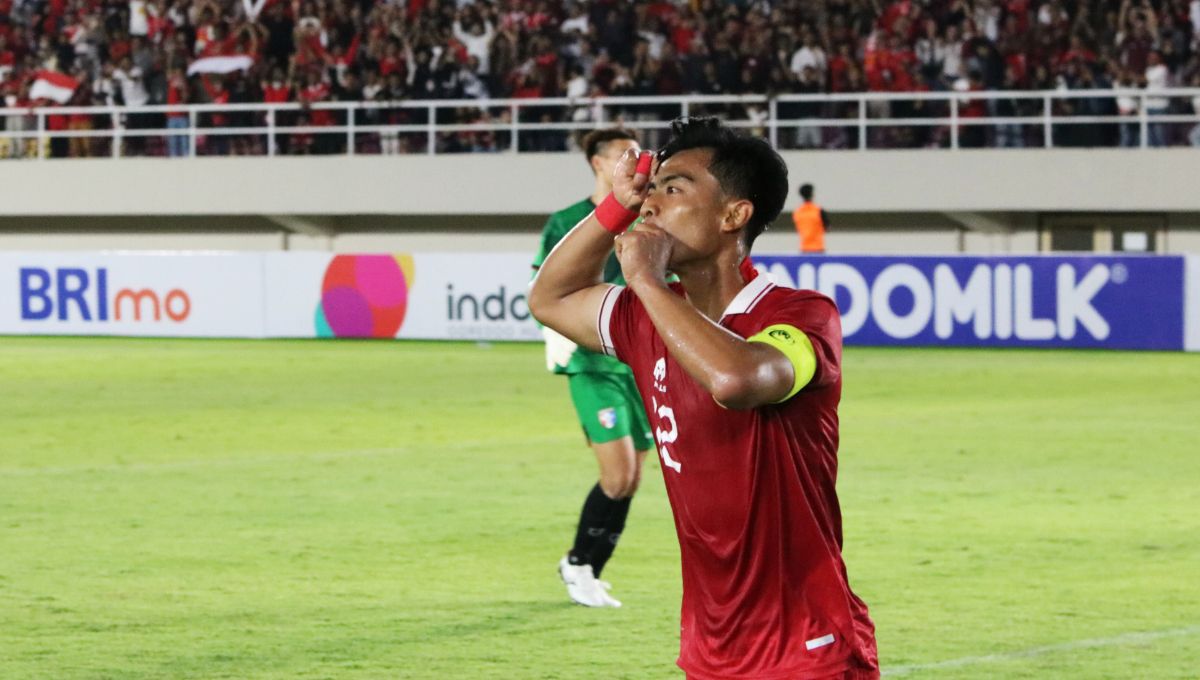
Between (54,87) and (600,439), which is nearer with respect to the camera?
(600,439)

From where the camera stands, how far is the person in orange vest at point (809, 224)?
26.3 metres

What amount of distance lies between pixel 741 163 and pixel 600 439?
4.71 metres

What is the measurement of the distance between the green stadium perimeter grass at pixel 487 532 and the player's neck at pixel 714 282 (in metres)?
3.47

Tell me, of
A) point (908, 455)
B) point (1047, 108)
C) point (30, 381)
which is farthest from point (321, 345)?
point (908, 455)

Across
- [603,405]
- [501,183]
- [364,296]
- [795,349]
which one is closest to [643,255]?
[795,349]

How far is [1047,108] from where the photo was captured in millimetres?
28031

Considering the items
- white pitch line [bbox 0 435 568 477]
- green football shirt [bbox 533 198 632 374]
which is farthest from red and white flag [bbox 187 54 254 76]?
green football shirt [bbox 533 198 632 374]

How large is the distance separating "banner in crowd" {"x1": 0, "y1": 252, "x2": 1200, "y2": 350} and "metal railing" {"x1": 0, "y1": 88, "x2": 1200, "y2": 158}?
4290 mm

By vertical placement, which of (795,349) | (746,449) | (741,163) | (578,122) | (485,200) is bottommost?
(485,200)

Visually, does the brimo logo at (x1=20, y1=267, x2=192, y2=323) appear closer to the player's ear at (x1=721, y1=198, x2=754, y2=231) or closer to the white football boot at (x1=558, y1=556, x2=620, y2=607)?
the white football boot at (x1=558, y1=556, x2=620, y2=607)

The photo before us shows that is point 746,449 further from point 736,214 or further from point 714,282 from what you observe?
point 736,214

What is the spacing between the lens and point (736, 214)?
3930mm

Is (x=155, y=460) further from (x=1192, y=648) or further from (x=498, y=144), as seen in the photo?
(x=498, y=144)

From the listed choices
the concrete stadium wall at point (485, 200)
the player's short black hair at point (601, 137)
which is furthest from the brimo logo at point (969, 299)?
the player's short black hair at point (601, 137)
